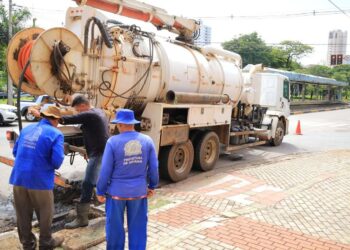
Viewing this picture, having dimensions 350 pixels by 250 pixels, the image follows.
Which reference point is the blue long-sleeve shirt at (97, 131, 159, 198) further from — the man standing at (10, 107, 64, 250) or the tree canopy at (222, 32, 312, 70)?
the tree canopy at (222, 32, 312, 70)

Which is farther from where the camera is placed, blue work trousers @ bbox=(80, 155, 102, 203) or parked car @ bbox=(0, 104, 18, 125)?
parked car @ bbox=(0, 104, 18, 125)

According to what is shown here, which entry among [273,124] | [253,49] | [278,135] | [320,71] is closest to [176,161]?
[273,124]

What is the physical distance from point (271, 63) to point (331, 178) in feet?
193

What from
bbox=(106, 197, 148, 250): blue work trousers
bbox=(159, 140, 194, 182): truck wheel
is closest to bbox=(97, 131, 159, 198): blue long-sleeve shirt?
bbox=(106, 197, 148, 250): blue work trousers

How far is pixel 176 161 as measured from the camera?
859 centimetres

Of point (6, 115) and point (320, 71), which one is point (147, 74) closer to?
point (6, 115)

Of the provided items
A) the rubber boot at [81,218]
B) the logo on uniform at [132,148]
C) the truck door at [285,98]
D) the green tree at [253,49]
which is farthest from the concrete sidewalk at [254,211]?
the green tree at [253,49]

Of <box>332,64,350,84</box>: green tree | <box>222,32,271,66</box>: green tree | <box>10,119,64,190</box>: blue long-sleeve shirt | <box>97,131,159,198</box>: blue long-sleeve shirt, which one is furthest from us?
<box>332,64,350,84</box>: green tree

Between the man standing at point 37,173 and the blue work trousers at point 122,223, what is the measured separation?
0.76 meters

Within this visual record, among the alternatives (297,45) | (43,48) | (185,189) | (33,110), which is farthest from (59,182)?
(297,45)

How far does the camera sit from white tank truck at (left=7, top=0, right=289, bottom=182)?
21.3ft

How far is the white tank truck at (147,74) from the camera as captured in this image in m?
6.48

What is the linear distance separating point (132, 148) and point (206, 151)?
5805 mm

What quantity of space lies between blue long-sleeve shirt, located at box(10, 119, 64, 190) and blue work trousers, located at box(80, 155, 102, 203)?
43.1 inches
